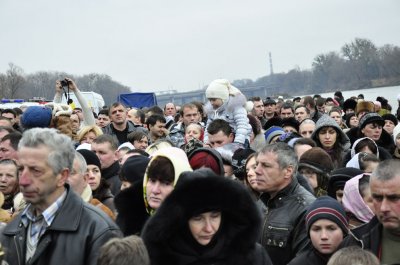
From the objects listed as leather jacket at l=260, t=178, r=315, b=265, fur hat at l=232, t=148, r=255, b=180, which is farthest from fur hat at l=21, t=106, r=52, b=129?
leather jacket at l=260, t=178, r=315, b=265

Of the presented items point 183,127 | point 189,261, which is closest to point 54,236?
point 189,261

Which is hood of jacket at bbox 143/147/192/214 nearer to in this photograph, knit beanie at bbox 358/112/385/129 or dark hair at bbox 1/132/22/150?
dark hair at bbox 1/132/22/150

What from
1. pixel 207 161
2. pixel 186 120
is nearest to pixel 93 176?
pixel 207 161

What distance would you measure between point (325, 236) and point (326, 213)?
182 mm

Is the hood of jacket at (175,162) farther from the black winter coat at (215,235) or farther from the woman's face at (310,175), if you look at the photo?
the woman's face at (310,175)

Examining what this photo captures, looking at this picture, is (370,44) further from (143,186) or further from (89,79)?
(89,79)

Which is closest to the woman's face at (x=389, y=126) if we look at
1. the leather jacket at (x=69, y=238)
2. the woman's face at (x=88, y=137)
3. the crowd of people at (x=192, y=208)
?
the crowd of people at (x=192, y=208)

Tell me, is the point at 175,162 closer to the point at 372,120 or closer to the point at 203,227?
the point at 203,227

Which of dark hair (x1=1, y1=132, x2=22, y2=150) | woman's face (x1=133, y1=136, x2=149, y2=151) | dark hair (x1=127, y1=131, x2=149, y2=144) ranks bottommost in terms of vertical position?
woman's face (x1=133, y1=136, x2=149, y2=151)

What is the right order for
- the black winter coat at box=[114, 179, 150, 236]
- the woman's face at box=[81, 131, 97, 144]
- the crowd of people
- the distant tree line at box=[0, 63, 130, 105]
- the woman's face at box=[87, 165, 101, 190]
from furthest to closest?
the distant tree line at box=[0, 63, 130, 105]
the woman's face at box=[81, 131, 97, 144]
the woman's face at box=[87, 165, 101, 190]
the black winter coat at box=[114, 179, 150, 236]
the crowd of people

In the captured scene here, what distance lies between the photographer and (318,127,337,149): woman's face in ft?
29.3

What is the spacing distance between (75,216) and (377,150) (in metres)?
5.50

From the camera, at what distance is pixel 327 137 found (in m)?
8.93

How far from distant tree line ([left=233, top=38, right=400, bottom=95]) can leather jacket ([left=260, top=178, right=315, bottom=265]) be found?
1091 inches
